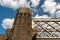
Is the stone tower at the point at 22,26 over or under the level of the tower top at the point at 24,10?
under

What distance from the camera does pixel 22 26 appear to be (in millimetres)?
11367

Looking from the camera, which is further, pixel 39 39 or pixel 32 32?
pixel 39 39

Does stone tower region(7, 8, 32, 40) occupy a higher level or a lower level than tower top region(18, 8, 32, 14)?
lower

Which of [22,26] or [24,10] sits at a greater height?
[24,10]

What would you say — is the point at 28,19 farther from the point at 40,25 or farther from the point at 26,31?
the point at 40,25

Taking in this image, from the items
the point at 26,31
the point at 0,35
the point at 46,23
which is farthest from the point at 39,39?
the point at 0,35

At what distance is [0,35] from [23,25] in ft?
14.7

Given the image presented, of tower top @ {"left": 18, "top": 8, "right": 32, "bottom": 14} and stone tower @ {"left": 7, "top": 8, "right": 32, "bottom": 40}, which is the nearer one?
stone tower @ {"left": 7, "top": 8, "right": 32, "bottom": 40}

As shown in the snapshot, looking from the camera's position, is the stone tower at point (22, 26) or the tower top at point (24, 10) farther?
the tower top at point (24, 10)

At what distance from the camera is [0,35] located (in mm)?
15133

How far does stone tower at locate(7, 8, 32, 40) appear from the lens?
36.2 ft

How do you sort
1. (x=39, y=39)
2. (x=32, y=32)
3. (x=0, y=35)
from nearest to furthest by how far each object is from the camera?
(x=32, y=32), (x=39, y=39), (x=0, y=35)

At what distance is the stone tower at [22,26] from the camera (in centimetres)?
1104

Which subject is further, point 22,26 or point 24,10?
point 24,10
